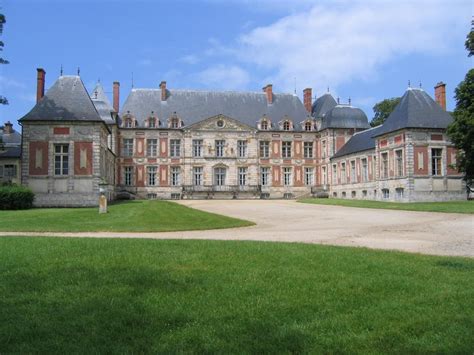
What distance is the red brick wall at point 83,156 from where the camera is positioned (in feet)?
80.1

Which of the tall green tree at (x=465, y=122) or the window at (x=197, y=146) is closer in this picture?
the tall green tree at (x=465, y=122)

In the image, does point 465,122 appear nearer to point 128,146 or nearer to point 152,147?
point 152,147

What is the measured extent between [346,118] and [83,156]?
23.7 m

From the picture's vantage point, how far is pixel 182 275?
18.2 ft

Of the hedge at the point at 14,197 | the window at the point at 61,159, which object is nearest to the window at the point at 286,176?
the window at the point at 61,159

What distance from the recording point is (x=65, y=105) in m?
25.0

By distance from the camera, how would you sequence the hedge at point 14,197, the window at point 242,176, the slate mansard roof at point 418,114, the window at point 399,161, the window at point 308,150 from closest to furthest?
the hedge at point 14,197 < the slate mansard roof at point 418,114 < the window at point 399,161 < the window at point 242,176 < the window at point 308,150

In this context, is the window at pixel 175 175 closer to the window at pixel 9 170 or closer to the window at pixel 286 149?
the window at pixel 286 149

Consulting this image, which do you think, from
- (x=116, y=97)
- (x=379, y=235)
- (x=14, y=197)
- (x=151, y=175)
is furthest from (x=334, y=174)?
(x=379, y=235)

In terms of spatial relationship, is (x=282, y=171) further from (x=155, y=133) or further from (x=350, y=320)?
(x=350, y=320)

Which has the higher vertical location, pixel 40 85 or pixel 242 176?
pixel 40 85

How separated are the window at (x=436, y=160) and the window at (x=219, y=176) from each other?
61.1ft

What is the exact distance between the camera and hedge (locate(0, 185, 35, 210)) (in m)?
21.3

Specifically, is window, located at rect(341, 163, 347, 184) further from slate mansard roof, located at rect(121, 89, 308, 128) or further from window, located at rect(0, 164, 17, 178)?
window, located at rect(0, 164, 17, 178)
